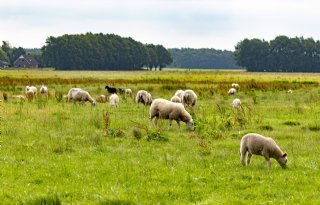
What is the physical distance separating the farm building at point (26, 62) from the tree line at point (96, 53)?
9.68m

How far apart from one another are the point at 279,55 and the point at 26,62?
82.5m

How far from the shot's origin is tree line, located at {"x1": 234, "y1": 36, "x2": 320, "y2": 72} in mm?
152250

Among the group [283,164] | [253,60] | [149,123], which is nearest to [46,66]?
[253,60]

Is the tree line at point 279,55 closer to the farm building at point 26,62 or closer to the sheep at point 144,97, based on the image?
the farm building at point 26,62

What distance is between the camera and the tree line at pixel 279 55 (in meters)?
152

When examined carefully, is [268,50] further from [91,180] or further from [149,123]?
[91,180]

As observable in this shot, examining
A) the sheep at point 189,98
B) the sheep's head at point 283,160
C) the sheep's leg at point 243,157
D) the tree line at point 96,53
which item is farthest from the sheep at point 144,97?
the tree line at point 96,53

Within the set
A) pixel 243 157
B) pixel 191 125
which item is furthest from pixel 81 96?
pixel 243 157

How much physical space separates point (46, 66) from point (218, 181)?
5390 inches

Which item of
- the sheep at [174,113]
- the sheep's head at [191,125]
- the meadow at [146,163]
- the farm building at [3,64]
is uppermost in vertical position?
the farm building at [3,64]

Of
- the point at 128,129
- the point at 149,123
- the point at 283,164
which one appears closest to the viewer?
the point at 283,164

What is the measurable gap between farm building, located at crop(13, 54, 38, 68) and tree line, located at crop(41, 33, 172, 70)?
31.8ft

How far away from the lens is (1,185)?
433 inches

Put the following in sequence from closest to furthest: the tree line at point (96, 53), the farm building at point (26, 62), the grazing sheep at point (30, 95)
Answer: the grazing sheep at point (30, 95), the tree line at point (96, 53), the farm building at point (26, 62)
